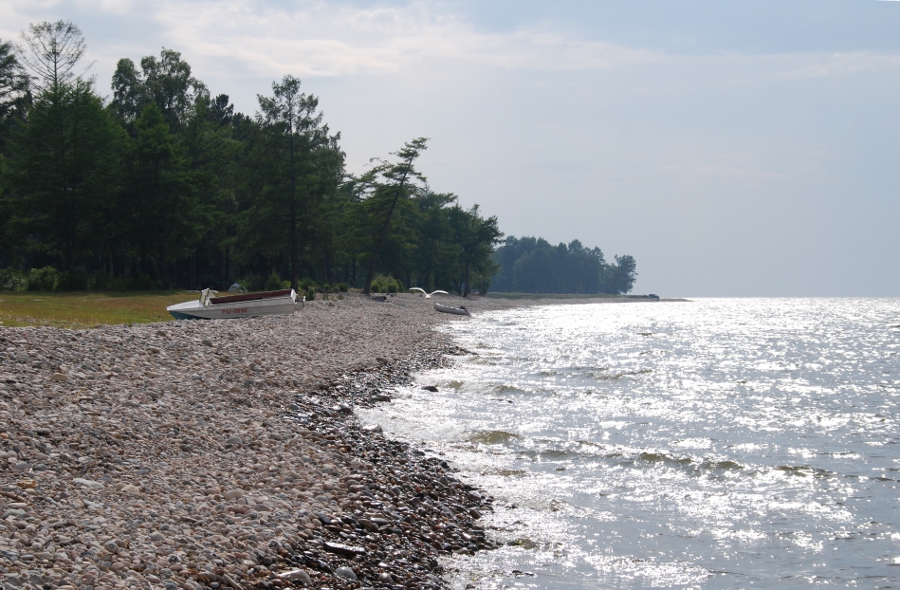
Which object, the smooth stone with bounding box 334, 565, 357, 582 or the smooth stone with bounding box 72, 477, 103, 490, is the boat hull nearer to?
the smooth stone with bounding box 72, 477, 103, 490

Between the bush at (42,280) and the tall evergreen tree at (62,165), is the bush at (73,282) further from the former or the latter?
the tall evergreen tree at (62,165)

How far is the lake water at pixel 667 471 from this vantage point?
29.6ft

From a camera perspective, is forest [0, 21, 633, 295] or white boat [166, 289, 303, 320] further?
forest [0, 21, 633, 295]

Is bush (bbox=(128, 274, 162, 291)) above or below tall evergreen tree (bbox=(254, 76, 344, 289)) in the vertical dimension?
below

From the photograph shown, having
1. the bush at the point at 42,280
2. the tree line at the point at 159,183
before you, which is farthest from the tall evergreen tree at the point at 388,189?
the bush at the point at 42,280

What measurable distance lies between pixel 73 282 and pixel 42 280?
68.7 inches

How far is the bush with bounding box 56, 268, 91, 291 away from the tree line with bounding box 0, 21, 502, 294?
0.29 feet

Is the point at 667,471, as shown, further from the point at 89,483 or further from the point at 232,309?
the point at 232,309

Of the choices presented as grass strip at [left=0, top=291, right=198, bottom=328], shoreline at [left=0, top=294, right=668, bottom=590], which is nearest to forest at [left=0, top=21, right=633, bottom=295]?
grass strip at [left=0, top=291, right=198, bottom=328]

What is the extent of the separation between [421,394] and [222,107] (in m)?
68.8

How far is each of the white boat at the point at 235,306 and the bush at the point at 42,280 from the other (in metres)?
14.2

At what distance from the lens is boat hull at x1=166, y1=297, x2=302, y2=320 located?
28014 millimetres

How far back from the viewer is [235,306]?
30219mm

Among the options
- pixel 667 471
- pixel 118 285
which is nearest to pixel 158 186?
pixel 118 285
